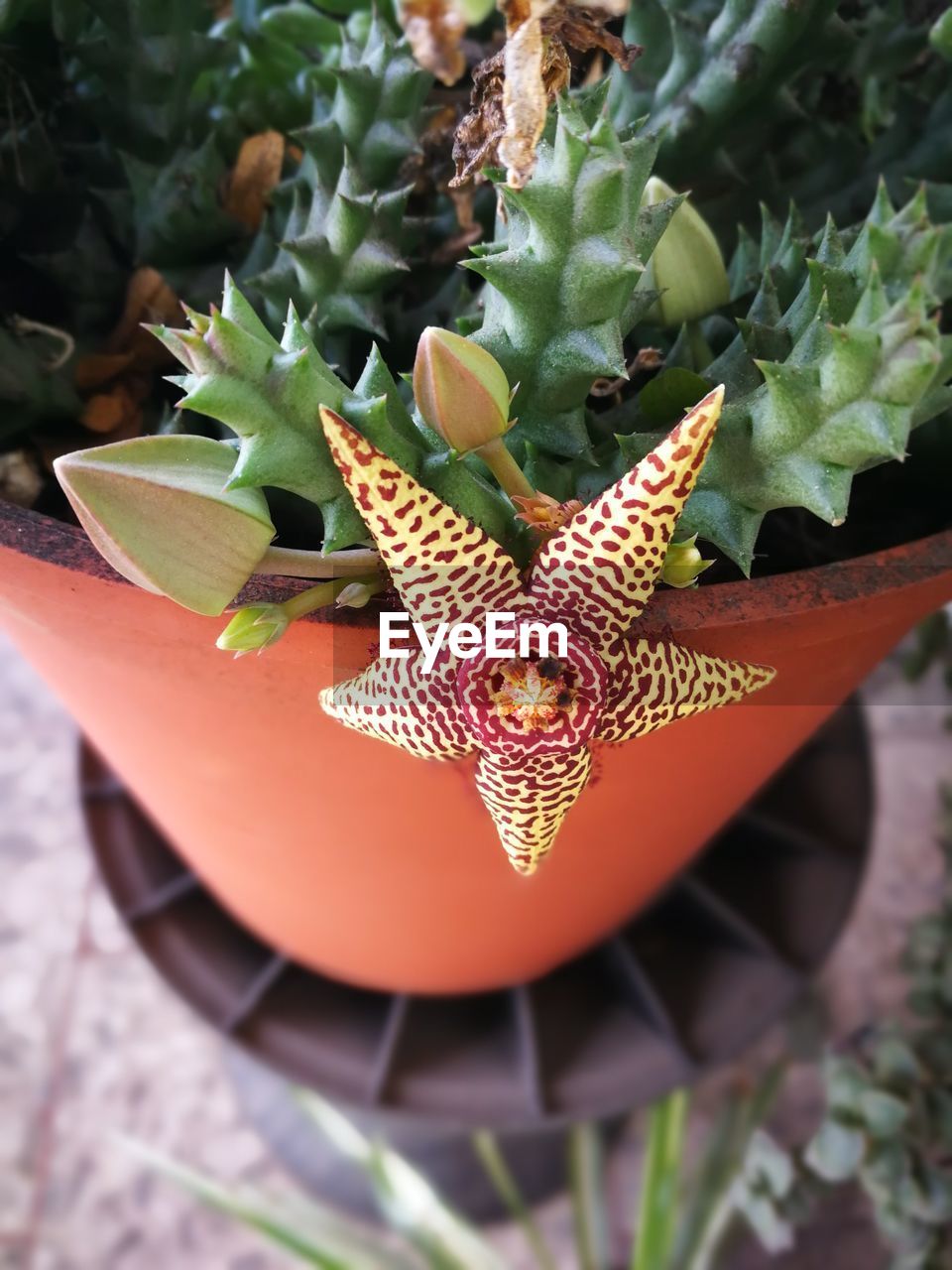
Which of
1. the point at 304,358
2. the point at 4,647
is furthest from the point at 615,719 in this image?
the point at 4,647

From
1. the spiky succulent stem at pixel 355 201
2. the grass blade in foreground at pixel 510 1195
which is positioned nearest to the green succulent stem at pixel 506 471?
the spiky succulent stem at pixel 355 201

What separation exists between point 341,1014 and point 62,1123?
0.38m

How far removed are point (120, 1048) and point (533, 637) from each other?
2.89 ft

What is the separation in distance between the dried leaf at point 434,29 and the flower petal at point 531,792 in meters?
0.19

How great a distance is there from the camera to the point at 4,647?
51.1 inches

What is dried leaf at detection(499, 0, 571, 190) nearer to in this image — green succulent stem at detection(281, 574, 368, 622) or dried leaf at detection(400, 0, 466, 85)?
dried leaf at detection(400, 0, 466, 85)

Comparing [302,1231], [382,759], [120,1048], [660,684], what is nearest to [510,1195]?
[302,1231]

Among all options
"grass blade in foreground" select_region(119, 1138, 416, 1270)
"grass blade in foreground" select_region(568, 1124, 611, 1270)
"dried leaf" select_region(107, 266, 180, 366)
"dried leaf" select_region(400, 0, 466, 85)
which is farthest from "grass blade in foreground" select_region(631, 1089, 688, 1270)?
"dried leaf" select_region(400, 0, 466, 85)

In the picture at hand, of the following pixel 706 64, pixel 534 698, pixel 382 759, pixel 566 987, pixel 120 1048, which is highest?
pixel 706 64

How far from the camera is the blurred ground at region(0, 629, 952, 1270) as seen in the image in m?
0.96

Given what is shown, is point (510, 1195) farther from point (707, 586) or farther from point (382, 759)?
point (707, 586)

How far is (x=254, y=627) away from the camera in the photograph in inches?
14.0

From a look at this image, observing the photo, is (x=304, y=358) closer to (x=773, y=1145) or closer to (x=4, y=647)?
(x=773, y=1145)

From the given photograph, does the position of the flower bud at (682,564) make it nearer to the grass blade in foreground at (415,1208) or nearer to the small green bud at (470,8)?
the small green bud at (470,8)
